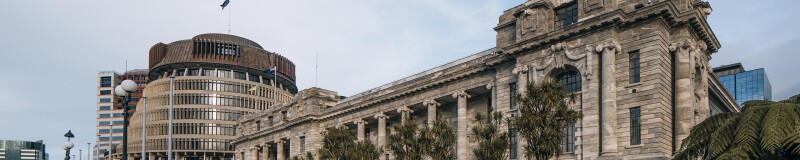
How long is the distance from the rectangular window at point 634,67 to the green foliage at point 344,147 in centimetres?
1934

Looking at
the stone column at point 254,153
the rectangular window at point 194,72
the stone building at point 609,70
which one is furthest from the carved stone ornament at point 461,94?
the rectangular window at point 194,72

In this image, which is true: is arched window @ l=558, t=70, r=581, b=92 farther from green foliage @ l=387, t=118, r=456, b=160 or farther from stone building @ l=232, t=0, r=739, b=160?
green foliage @ l=387, t=118, r=456, b=160

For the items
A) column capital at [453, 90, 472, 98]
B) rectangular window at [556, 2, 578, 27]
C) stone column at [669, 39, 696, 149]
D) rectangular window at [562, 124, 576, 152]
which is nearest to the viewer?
stone column at [669, 39, 696, 149]

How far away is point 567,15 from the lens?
163 feet

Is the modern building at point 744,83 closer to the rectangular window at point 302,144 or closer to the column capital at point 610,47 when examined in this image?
the rectangular window at point 302,144

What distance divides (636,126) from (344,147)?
867 inches

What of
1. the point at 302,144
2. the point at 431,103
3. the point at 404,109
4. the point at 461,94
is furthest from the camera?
the point at 302,144

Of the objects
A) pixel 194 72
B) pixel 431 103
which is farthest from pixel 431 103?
pixel 194 72

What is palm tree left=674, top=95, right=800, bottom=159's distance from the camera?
22.2 metres

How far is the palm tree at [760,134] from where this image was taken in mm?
22188

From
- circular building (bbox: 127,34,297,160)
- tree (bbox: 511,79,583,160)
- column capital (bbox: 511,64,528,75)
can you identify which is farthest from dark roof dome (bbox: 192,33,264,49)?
tree (bbox: 511,79,583,160)

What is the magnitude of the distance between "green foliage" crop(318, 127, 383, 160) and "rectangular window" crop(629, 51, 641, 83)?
761 inches

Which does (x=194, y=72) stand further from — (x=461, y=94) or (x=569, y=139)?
(x=569, y=139)

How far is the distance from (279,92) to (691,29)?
11585 centimetres
